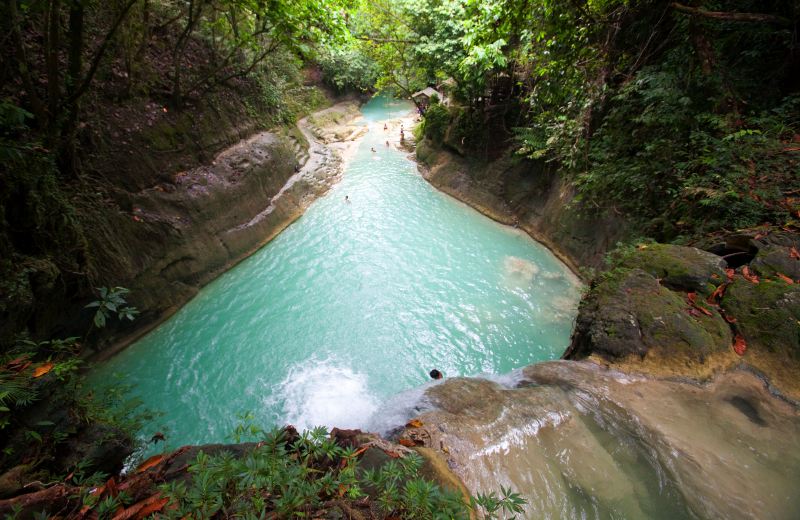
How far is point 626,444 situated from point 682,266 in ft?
9.66

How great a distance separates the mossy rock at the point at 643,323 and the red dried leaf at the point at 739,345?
110mm

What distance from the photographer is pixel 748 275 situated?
15.2 ft

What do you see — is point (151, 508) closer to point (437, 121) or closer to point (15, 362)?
point (15, 362)

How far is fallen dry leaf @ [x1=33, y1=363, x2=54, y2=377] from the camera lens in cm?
312

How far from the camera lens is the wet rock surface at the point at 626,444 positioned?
9.66 ft

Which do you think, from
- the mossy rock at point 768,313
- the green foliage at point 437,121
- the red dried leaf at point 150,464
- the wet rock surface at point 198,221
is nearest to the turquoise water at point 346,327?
the wet rock surface at point 198,221

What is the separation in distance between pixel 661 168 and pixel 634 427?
5390 mm

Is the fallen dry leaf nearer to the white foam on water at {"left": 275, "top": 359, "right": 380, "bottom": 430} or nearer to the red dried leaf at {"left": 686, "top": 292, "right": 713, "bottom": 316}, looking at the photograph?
the white foam on water at {"left": 275, "top": 359, "right": 380, "bottom": 430}

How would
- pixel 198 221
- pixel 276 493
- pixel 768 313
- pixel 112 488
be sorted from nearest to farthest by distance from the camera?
pixel 276 493
pixel 112 488
pixel 768 313
pixel 198 221

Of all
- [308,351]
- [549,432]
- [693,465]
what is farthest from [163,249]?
[693,465]

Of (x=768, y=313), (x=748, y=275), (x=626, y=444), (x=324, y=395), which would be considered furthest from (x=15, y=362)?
(x=748, y=275)

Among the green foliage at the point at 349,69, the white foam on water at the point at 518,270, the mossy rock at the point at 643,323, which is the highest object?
the green foliage at the point at 349,69

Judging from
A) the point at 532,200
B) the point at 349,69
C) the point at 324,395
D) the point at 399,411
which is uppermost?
the point at 349,69

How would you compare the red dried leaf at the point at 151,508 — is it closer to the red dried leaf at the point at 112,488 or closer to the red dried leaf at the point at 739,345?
the red dried leaf at the point at 112,488
